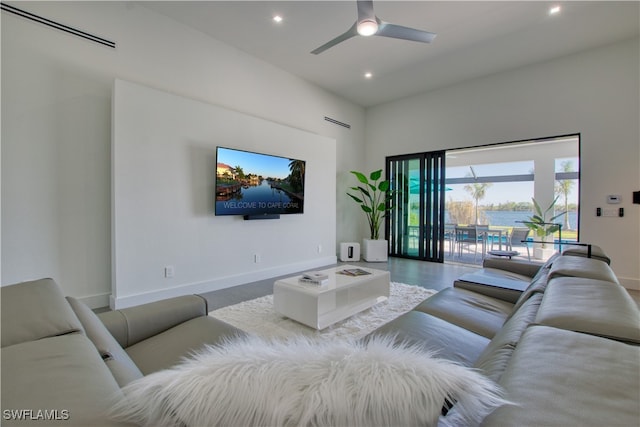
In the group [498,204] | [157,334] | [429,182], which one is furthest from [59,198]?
[498,204]

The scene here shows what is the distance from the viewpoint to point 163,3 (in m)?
3.37

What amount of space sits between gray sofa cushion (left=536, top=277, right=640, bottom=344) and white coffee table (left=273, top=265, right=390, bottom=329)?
5.77 ft

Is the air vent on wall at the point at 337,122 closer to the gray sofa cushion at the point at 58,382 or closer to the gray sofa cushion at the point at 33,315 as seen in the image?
the gray sofa cushion at the point at 33,315

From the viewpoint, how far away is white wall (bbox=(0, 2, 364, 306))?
2662 millimetres

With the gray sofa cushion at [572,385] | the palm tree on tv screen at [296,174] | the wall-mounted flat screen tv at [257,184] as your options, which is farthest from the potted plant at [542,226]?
the gray sofa cushion at [572,385]

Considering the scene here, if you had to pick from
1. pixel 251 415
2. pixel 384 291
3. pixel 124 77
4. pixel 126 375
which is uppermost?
pixel 124 77

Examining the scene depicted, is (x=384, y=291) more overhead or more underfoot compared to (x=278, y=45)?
more underfoot

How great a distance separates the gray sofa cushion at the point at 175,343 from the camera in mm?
1317

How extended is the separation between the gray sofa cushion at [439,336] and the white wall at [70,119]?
3279 mm

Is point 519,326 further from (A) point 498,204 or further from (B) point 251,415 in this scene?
(A) point 498,204

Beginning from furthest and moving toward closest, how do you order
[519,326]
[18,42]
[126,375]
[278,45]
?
[278,45] < [18,42] < [519,326] < [126,375]

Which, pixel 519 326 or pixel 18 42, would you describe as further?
pixel 18 42

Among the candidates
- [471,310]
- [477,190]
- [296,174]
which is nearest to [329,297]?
[471,310]

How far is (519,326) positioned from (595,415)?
0.67 metres
